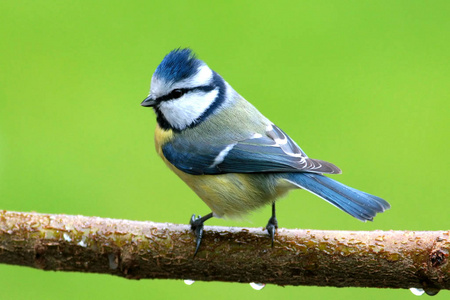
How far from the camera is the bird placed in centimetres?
211

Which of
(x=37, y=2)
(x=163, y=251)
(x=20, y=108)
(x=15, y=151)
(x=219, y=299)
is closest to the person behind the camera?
(x=163, y=251)

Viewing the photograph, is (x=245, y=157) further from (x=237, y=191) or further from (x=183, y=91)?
(x=183, y=91)

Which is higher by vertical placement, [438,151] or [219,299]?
[438,151]

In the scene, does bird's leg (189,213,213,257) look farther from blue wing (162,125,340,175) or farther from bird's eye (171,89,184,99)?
bird's eye (171,89,184,99)

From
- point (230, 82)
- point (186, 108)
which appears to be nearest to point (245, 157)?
point (186, 108)

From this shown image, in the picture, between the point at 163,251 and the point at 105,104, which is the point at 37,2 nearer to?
the point at 105,104

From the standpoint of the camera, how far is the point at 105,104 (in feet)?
11.5

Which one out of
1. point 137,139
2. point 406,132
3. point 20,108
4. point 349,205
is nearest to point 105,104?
point 137,139

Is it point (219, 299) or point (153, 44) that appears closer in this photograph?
point (219, 299)

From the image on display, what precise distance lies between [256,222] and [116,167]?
2.58 feet

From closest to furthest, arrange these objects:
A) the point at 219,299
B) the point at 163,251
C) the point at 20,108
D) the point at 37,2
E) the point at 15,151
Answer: the point at 163,251
the point at 219,299
the point at 15,151
the point at 20,108
the point at 37,2

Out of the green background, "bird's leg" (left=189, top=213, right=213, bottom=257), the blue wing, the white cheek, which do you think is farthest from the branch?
the green background

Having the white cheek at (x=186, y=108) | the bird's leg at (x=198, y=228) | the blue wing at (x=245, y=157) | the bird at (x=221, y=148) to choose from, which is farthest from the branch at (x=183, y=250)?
the white cheek at (x=186, y=108)

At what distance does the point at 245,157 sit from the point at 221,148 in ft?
0.33
